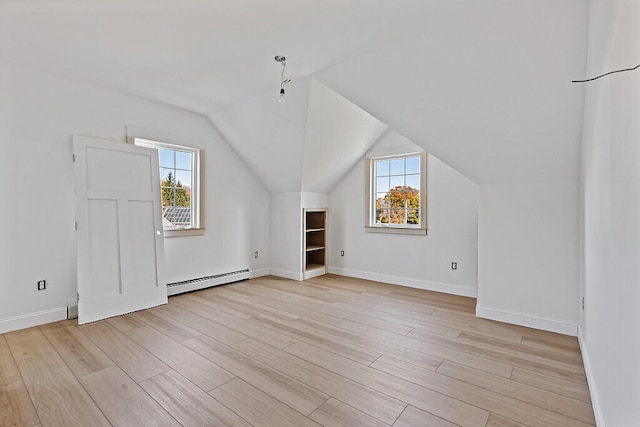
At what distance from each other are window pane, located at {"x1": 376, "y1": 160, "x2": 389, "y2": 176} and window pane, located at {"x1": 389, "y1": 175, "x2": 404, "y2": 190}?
0.43 ft

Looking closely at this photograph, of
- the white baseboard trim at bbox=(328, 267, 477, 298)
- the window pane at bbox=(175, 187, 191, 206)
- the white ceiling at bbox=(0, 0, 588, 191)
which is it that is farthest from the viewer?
the window pane at bbox=(175, 187, 191, 206)

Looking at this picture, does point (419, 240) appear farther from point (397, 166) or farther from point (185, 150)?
point (185, 150)

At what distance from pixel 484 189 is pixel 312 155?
2.15m

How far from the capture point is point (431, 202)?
4.25 meters

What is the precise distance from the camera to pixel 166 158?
13.3 ft

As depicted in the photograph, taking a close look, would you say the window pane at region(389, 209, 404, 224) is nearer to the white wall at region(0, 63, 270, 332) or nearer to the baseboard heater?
the baseboard heater

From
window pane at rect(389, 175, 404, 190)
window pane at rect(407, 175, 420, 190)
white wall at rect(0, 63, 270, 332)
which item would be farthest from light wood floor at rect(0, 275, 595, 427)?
window pane at rect(389, 175, 404, 190)

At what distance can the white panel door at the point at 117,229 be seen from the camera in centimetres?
309

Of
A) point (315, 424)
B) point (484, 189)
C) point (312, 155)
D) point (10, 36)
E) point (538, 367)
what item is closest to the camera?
point (315, 424)

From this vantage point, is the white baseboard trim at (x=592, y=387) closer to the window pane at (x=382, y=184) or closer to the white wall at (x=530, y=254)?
the white wall at (x=530, y=254)

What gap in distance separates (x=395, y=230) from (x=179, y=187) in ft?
10.2

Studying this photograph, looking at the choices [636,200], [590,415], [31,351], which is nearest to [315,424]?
[590,415]

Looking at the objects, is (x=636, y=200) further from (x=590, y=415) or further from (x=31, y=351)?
(x=31, y=351)

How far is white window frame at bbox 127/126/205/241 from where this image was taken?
3.70 metres
